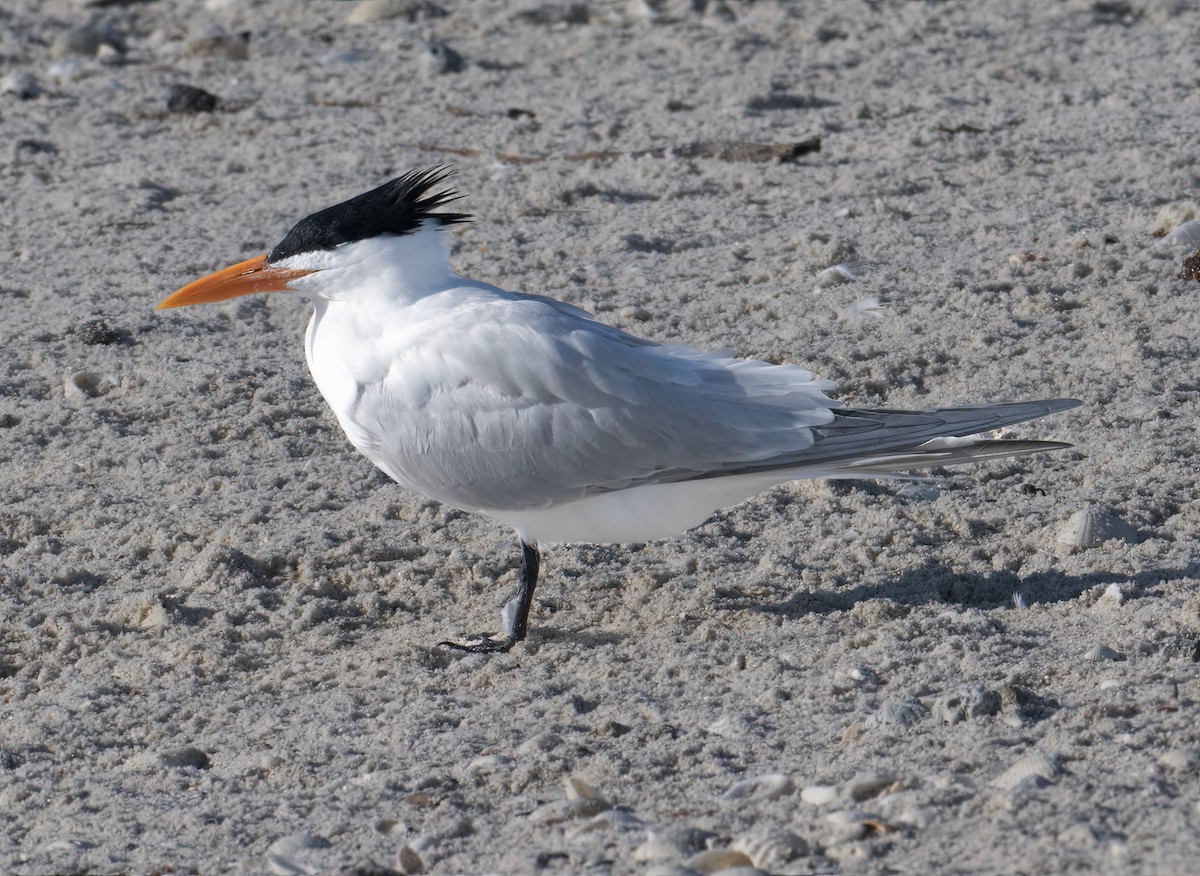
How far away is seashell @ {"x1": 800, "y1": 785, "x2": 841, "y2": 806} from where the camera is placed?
2.94 metres

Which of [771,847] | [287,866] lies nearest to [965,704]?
[771,847]

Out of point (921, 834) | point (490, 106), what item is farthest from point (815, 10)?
point (921, 834)

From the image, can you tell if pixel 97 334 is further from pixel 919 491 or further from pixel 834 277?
pixel 919 491

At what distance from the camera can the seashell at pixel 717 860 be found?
2.73 m

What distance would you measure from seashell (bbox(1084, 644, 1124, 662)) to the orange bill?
2.08m

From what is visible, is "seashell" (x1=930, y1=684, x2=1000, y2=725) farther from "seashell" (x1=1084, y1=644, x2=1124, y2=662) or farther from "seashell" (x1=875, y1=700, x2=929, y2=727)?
"seashell" (x1=1084, y1=644, x2=1124, y2=662)

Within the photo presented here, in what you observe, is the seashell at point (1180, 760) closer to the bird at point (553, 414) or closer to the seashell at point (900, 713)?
the seashell at point (900, 713)

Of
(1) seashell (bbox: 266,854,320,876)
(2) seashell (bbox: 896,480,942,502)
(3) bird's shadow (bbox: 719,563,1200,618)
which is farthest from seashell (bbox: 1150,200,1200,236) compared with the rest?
(1) seashell (bbox: 266,854,320,876)

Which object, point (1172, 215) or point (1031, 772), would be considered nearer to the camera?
point (1031, 772)

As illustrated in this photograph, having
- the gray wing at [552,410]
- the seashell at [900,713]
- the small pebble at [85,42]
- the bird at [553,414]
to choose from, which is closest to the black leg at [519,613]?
the bird at [553,414]

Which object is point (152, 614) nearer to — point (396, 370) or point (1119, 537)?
point (396, 370)

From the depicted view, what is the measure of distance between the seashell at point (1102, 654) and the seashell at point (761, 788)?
83 centimetres

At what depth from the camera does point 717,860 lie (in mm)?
2744

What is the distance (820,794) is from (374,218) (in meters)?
1.82
